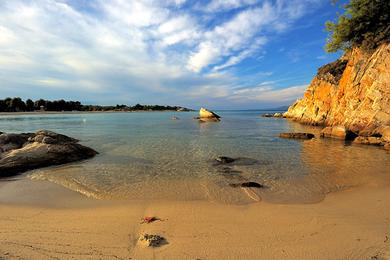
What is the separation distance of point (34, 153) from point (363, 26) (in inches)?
1271

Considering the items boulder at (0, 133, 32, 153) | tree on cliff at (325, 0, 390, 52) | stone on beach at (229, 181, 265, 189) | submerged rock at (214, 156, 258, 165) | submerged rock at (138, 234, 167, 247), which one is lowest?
submerged rock at (214, 156, 258, 165)

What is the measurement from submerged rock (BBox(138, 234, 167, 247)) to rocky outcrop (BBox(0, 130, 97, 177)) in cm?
834

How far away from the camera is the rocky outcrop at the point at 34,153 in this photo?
10.2 metres

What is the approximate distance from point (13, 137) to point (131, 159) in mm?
7076

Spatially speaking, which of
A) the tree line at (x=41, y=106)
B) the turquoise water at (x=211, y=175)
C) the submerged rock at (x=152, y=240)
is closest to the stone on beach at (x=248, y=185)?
the turquoise water at (x=211, y=175)

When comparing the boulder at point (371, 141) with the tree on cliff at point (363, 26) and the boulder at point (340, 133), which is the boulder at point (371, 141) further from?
the tree on cliff at point (363, 26)

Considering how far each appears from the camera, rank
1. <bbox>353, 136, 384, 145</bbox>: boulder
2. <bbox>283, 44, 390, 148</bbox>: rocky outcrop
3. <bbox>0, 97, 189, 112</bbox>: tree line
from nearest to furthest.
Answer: <bbox>353, 136, 384, 145</bbox>: boulder → <bbox>283, 44, 390, 148</bbox>: rocky outcrop → <bbox>0, 97, 189, 112</bbox>: tree line

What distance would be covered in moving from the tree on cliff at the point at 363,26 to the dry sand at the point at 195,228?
82.6ft

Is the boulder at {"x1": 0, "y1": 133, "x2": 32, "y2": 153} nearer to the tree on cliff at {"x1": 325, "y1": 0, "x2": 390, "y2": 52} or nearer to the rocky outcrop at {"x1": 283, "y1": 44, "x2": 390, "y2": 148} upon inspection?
the rocky outcrop at {"x1": 283, "y1": 44, "x2": 390, "y2": 148}

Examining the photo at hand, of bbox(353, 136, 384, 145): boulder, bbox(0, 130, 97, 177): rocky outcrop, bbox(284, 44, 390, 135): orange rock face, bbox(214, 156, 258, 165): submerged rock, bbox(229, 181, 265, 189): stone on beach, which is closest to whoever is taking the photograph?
bbox(229, 181, 265, 189): stone on beach

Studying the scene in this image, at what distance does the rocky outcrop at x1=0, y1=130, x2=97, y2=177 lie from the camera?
10219 millimetres

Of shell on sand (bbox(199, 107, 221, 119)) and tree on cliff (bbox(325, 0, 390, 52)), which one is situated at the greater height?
tree on cliff (bbox(325, 0, 390, 52))

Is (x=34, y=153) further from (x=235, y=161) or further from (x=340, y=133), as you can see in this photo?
(x=340, y=133)

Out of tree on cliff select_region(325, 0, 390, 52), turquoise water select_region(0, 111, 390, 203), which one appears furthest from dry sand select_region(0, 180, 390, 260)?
tree on cliff select_region(325, 0, 390, 52)
